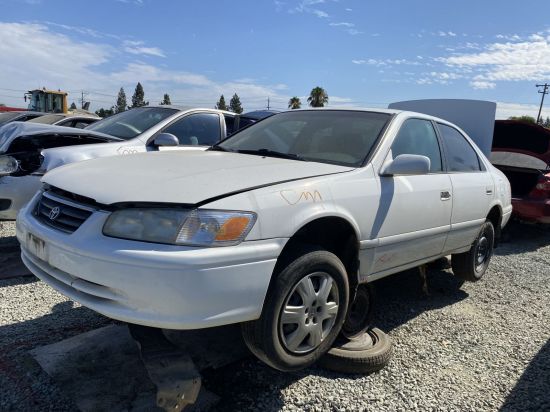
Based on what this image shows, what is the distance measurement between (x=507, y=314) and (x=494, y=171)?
1.55m

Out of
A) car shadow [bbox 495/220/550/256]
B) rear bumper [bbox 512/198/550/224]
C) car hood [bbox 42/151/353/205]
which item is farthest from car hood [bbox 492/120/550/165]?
car hood [bbox 42/151/353/205]

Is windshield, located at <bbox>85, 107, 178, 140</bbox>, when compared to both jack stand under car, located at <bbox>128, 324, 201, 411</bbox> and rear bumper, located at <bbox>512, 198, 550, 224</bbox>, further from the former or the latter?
rear bumper, located at <bbox>512, 198, 550, 224</bbox>

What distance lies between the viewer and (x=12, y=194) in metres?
4.40

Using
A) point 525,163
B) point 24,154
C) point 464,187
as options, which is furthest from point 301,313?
point 525,163

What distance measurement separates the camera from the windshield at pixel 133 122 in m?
5.75

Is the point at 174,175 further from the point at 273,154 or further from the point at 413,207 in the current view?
the point at 413,207

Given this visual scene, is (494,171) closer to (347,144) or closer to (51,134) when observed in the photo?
(347,144)

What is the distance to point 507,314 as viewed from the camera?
4.26m

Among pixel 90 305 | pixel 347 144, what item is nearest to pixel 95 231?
pixel 90 305

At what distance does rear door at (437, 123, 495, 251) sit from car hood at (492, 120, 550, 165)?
3683 mm

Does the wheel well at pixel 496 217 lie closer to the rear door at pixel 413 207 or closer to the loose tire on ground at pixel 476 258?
the loose tire on ground at pixel 476 258

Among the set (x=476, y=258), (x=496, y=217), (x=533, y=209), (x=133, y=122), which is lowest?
(x=476, y=258)

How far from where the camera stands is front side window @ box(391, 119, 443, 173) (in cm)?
350

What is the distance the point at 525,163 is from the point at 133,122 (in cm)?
611
